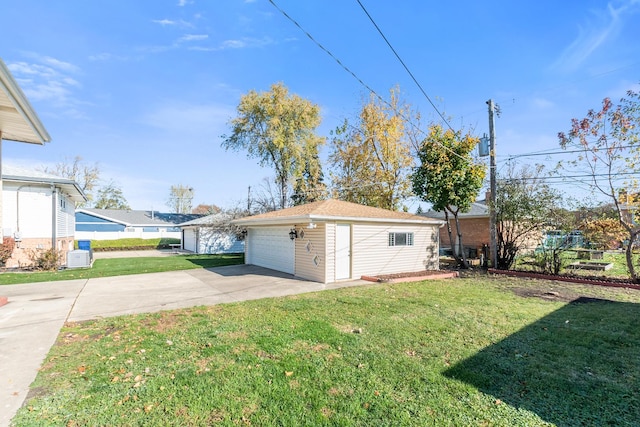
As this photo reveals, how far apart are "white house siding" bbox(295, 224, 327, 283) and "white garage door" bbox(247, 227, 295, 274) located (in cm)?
57

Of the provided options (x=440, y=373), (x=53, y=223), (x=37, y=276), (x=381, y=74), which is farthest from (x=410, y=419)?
(x=53, y=223)

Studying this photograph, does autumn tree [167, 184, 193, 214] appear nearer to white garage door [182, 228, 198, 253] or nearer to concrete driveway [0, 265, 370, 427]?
white garage door [182, 228, 198, 253]

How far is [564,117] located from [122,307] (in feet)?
49.8

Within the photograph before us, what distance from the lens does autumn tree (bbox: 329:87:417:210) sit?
63.2 ft

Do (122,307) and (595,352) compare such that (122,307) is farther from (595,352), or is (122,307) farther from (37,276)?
(595,352)

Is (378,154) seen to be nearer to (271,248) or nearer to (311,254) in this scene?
(271,248)

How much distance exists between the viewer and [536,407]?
10.3 ft

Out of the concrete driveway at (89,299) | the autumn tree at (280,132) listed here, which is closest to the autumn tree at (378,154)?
the autumn tree at (280,132)

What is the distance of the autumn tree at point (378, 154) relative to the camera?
63.2 ft

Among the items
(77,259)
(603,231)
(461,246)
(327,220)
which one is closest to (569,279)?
(603,231)

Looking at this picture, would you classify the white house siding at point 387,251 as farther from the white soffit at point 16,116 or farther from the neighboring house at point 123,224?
the neighboring house at point 123,224

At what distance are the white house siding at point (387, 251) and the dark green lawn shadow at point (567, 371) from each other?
6142 millimetres

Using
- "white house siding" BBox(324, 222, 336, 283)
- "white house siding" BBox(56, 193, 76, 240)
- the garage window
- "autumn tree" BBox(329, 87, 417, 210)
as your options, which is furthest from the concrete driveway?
"autumn tree" BBox(329, 87, 417, 210)

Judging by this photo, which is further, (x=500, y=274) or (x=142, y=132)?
(x=142, y=132)
